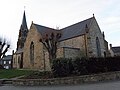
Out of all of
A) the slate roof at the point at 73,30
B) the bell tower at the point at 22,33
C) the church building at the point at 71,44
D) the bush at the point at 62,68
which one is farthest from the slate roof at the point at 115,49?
the bush at the point at 62,68

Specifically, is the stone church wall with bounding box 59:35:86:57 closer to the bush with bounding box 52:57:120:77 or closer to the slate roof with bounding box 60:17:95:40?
the slate roof with bounding box 60:17:95:40

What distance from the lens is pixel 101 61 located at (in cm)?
2228

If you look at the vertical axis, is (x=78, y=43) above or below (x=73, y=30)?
below

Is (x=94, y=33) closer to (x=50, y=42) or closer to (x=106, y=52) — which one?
(x=106, y=52)

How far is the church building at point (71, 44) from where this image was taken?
3759 cm

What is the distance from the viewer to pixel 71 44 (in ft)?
132

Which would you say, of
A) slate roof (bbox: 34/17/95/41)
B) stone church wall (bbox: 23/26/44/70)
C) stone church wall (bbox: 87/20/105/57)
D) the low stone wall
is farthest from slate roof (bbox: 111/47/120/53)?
the low stone wall

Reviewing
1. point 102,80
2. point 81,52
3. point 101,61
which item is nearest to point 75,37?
point 81,52

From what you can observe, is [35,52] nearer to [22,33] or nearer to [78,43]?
[78,43]

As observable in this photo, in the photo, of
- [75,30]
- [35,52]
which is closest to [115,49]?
[75,30]

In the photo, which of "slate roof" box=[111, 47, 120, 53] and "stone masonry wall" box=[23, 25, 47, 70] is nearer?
"stone masonry wall" box=[23, 25, 47, 70]

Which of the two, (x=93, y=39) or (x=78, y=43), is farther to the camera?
(x=93, y=39)

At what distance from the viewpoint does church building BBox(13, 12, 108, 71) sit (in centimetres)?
3759

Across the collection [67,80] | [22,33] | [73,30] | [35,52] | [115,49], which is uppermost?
[22,33]
